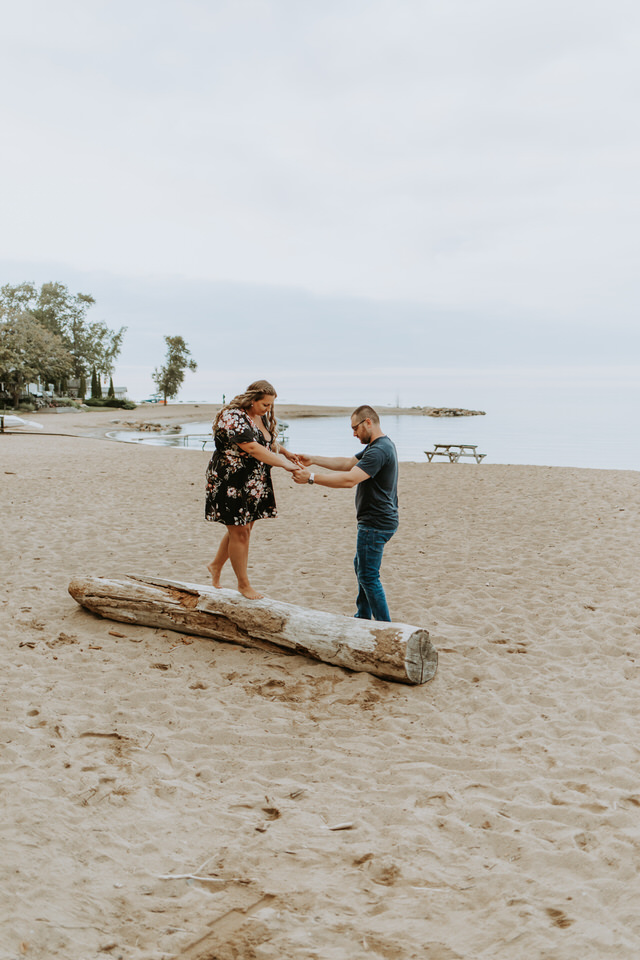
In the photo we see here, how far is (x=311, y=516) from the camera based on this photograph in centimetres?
1246

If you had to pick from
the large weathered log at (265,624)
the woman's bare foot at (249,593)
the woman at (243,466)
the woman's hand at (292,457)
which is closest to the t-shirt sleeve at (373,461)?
the woman at (243,466)

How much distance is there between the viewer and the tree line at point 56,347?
50.5m

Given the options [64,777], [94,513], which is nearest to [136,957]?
[64,777]

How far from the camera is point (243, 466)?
5340 millimetres

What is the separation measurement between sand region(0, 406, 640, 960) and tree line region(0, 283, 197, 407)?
45944mm

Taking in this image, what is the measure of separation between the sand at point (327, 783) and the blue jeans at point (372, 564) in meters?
0.66

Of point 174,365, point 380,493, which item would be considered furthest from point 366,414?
point 174,365

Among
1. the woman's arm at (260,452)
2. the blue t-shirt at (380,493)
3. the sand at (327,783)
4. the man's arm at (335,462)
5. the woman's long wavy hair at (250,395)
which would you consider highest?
the woman's long wavy hair at (250,395)

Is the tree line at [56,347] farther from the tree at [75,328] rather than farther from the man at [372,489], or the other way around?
the man at [372,489]

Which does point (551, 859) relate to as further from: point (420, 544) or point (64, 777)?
point (420, 544)

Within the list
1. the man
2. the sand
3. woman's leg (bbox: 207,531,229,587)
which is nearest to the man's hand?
the man

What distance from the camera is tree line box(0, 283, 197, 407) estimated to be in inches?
1988

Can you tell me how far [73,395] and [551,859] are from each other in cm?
8332

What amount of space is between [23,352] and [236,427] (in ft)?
166
